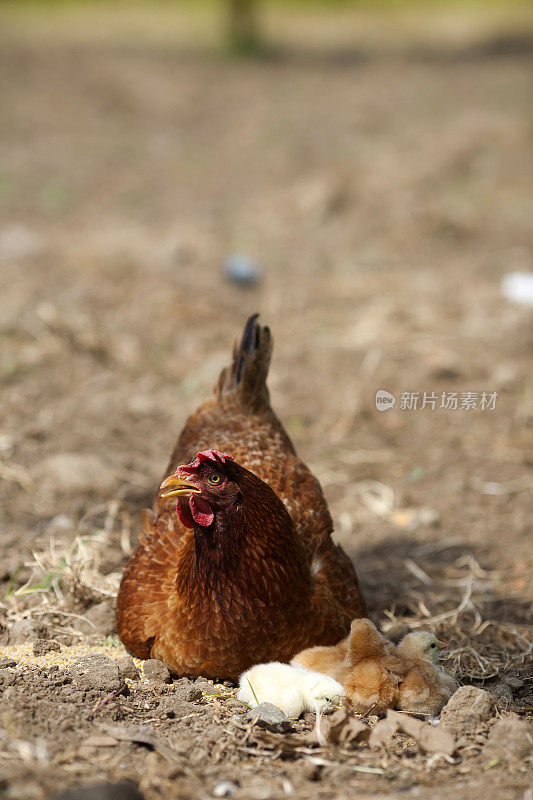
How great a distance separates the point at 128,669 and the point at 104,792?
90 cm

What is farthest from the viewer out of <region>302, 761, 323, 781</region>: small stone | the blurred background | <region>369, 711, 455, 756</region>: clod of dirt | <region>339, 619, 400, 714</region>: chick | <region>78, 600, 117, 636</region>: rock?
the blurred background

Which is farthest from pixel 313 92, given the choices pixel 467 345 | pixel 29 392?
pixel 29 392

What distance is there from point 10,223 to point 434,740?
7090 mm

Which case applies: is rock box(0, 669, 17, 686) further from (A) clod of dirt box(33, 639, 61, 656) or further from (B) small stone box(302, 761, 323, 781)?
(B) small stone box(302, 761, 323, 781)

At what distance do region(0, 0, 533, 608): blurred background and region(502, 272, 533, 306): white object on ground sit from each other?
105 millimetres

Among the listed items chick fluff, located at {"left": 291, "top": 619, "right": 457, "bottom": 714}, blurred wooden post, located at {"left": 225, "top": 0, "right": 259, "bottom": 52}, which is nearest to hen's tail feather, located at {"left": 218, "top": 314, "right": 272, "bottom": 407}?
chick fluff, located at {"left": 291, "top": 619, "right": 457, "bottom": 714}

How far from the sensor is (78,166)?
10.1 meters

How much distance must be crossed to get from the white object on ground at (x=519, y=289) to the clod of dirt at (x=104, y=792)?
549 centimetres

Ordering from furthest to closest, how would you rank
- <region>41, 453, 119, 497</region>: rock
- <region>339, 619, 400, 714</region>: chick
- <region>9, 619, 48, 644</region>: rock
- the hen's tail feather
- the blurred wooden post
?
the blurred wooden post, <region>41, 453, 119, 497</region>: rock, the hen's tail feather, <region>9, 619, 48, 644</region>: rock, <region>339, 619, 400, 714</region>: chick

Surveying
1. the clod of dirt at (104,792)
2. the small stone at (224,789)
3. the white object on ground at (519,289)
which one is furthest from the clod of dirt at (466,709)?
the white object on ground at (519,289)

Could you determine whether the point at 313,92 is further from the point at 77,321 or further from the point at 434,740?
the point at 434,740

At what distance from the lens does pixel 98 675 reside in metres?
2.86

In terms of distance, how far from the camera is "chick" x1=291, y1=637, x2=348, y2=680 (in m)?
2.91

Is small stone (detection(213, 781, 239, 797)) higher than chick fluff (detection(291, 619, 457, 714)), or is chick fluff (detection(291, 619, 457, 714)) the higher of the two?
chick fluff (detection(291, 619, 457, 714))
